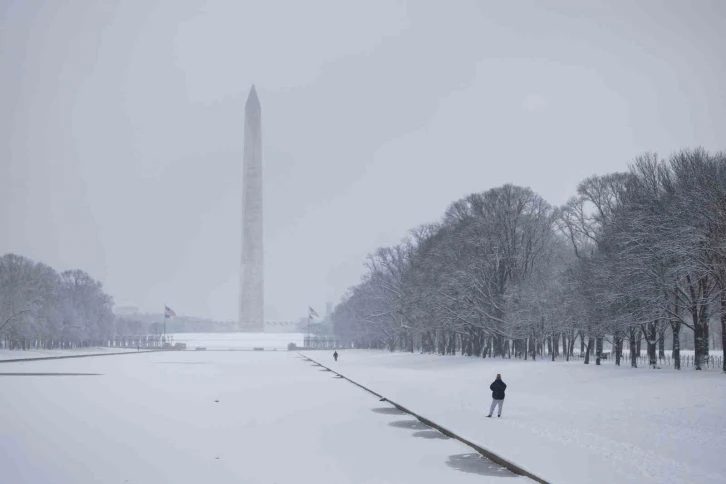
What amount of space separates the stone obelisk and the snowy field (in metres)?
89.8

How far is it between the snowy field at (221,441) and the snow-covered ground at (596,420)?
1402 millimetres

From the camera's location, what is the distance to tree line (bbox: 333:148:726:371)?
33156 mm

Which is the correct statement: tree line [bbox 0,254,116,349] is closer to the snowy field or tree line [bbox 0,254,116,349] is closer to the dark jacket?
the snowy field

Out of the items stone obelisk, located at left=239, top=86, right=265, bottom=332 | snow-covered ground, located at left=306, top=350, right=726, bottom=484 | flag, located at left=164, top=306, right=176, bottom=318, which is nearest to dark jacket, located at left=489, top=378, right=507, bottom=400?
snow-covered ground, located at left=306, top=350, right=726, bottom=484

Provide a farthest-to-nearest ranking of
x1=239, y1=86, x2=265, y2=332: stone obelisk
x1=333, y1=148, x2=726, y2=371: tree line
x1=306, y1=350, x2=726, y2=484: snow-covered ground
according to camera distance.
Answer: x1=239, y1=86, x2=265, y2=332: stone obelisk → x1=333, y1=148, x2=726, y2=371: tree line → x1=306, y1=350, x2=726, y2=484: snow-covered ground

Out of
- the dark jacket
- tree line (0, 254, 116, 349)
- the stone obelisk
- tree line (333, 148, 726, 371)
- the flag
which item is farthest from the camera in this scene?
the stone obelisk

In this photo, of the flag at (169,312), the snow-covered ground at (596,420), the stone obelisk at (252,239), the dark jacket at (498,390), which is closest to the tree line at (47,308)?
the flag at (169,312)

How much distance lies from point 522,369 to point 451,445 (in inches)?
995

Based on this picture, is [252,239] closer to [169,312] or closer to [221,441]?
[169,312]

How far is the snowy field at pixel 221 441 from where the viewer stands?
14602 mm

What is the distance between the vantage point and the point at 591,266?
42.4 metres

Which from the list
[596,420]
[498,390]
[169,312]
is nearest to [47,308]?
[169,312]

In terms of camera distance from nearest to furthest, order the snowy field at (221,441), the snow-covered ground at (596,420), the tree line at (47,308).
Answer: the snowy field at (221,441)
the snow-covered ground at (596,420)
the tree line at (47,308)

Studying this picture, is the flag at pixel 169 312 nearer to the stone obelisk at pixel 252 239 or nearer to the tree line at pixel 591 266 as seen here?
the stone obelisk at pixel 252 239
